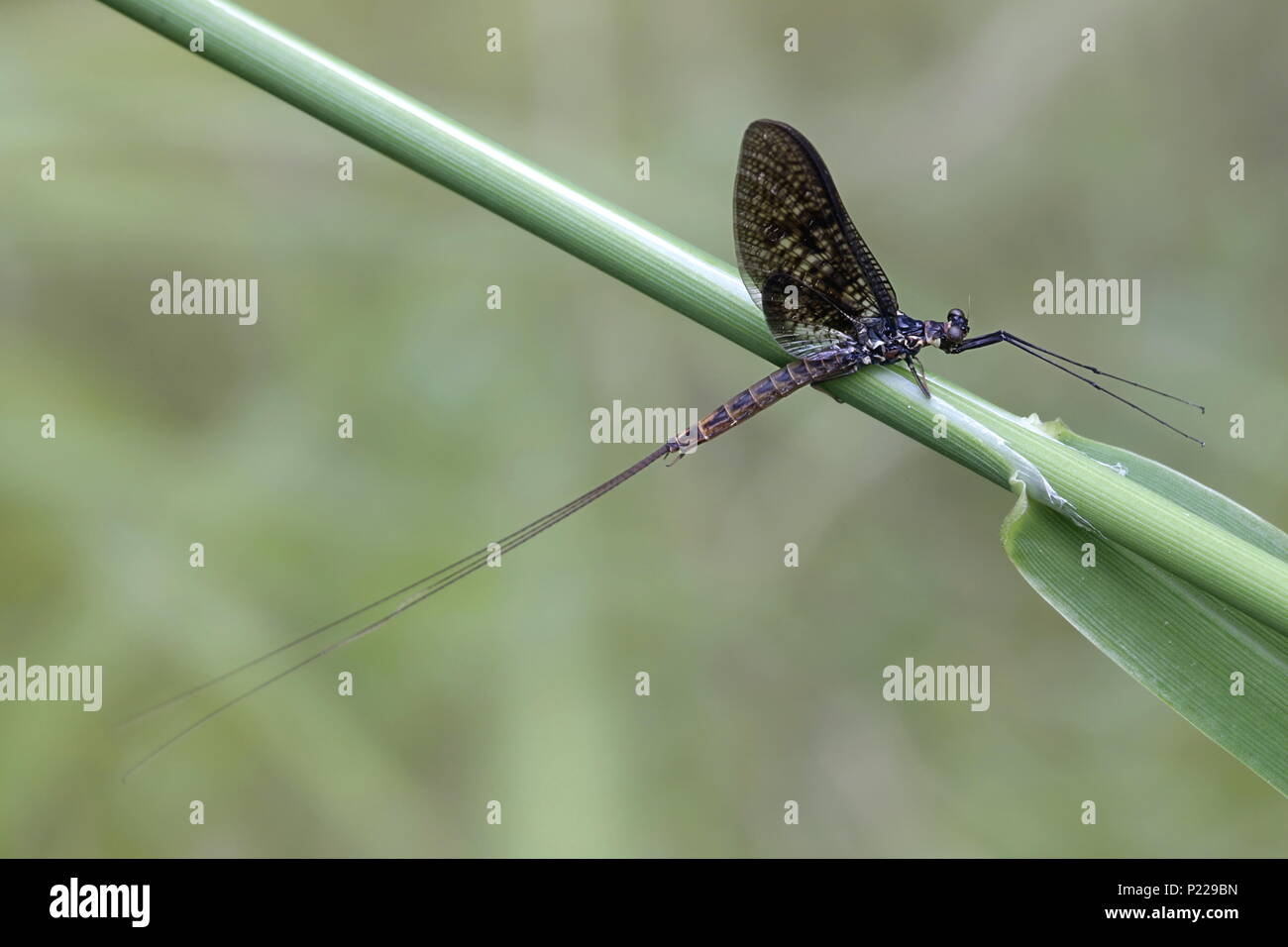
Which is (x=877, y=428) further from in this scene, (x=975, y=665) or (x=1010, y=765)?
(x=1010, y=765)

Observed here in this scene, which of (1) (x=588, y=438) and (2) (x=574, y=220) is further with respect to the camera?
(1) (x=588, y=438)

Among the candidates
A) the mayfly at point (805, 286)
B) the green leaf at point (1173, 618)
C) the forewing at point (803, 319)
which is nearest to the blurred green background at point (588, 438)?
the mayfly at point (805, 286)

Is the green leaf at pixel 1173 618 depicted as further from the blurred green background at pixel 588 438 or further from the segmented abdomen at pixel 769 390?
the blurred green background at pixel 588 438

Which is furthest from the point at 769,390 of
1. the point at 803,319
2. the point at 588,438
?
the point at 588,438

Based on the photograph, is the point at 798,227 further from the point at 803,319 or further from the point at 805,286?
the point at 803,319

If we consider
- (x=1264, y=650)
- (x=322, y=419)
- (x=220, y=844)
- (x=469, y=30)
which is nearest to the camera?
(x=1264, y=650)

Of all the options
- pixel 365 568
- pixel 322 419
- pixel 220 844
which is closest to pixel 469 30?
pixel 322 419
